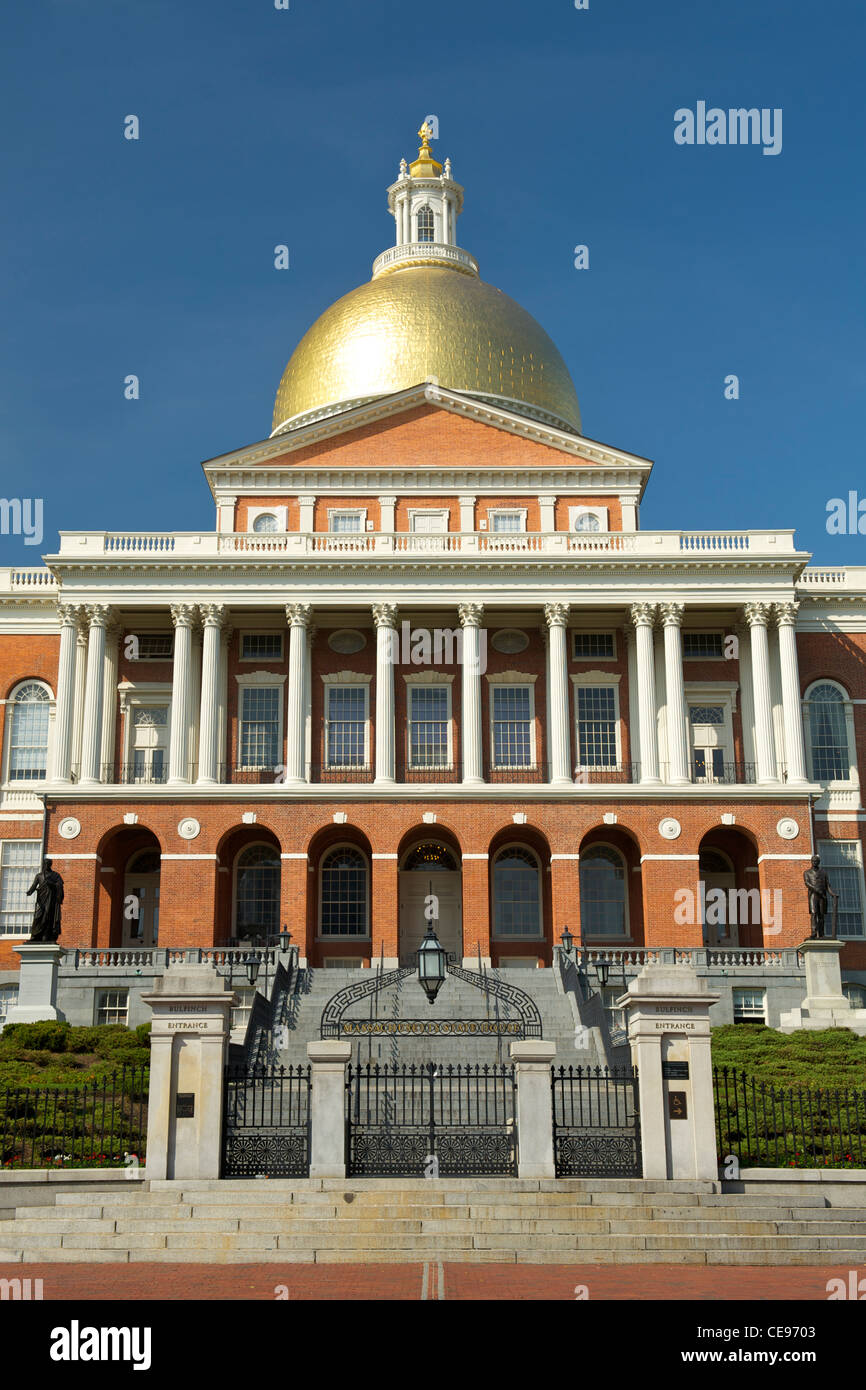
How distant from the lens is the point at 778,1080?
2548 centimetres

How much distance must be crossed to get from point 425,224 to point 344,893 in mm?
30770

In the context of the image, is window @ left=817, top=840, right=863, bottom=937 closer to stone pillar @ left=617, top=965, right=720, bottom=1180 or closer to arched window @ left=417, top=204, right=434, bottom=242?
stone pillar @ left=617, top=965, right=720, bottom=1180

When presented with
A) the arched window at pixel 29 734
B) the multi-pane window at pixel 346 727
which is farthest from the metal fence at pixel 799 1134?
the arched window at pixel 29 734

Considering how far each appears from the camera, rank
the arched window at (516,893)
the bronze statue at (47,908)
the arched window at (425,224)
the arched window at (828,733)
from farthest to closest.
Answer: the arched window at (425,224), the arched window at (828,733), the arched window at (516,893), the bronze statue at (47,908)

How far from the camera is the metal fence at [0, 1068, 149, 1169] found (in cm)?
1962

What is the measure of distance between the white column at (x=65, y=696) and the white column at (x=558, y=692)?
1449 cm

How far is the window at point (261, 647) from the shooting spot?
161 ft

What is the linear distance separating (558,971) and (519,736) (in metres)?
11.2

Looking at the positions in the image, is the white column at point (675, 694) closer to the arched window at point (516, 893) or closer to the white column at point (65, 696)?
the arched window at point (516, 893)
